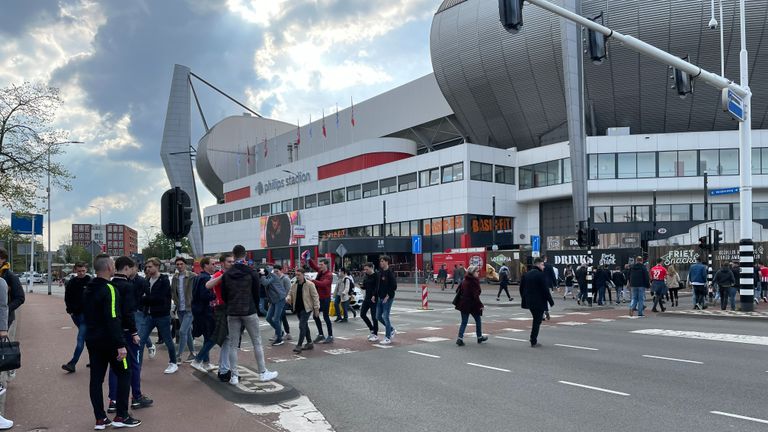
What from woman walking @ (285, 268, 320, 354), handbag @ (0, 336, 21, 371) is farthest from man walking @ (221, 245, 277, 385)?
woman walking @ (285, 268, 320, 354)

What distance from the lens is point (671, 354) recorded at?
10.8 m

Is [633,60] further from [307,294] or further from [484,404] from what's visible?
[484,404]

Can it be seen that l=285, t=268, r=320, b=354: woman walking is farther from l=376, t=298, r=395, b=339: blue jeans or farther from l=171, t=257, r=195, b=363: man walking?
l=171, t=257, r=195, b=363: man walking

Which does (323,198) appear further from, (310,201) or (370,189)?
(370,189)

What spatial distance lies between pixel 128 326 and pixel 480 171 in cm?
4784

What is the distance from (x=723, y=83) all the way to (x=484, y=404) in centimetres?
1405

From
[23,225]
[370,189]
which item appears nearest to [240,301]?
[23,225]

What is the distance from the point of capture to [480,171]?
52.6m

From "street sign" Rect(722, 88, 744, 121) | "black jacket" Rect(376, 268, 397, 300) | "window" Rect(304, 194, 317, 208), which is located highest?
"window" Rect(304, 194, 317, 208)

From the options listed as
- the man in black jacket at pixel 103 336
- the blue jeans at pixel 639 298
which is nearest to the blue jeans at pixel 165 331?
the man in black jacket at pixel 103 336

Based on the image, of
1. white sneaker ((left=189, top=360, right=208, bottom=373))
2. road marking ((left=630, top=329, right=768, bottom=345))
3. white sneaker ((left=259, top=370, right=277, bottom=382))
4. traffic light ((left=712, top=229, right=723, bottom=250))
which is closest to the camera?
white sneaker ((left=259, top=370, right=277, bottom=382))

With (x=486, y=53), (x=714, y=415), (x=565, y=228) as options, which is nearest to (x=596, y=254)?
(x=565, y=228)

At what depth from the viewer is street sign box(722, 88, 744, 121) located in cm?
1655

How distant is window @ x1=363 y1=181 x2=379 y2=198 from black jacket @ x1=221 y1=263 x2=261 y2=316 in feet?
174
